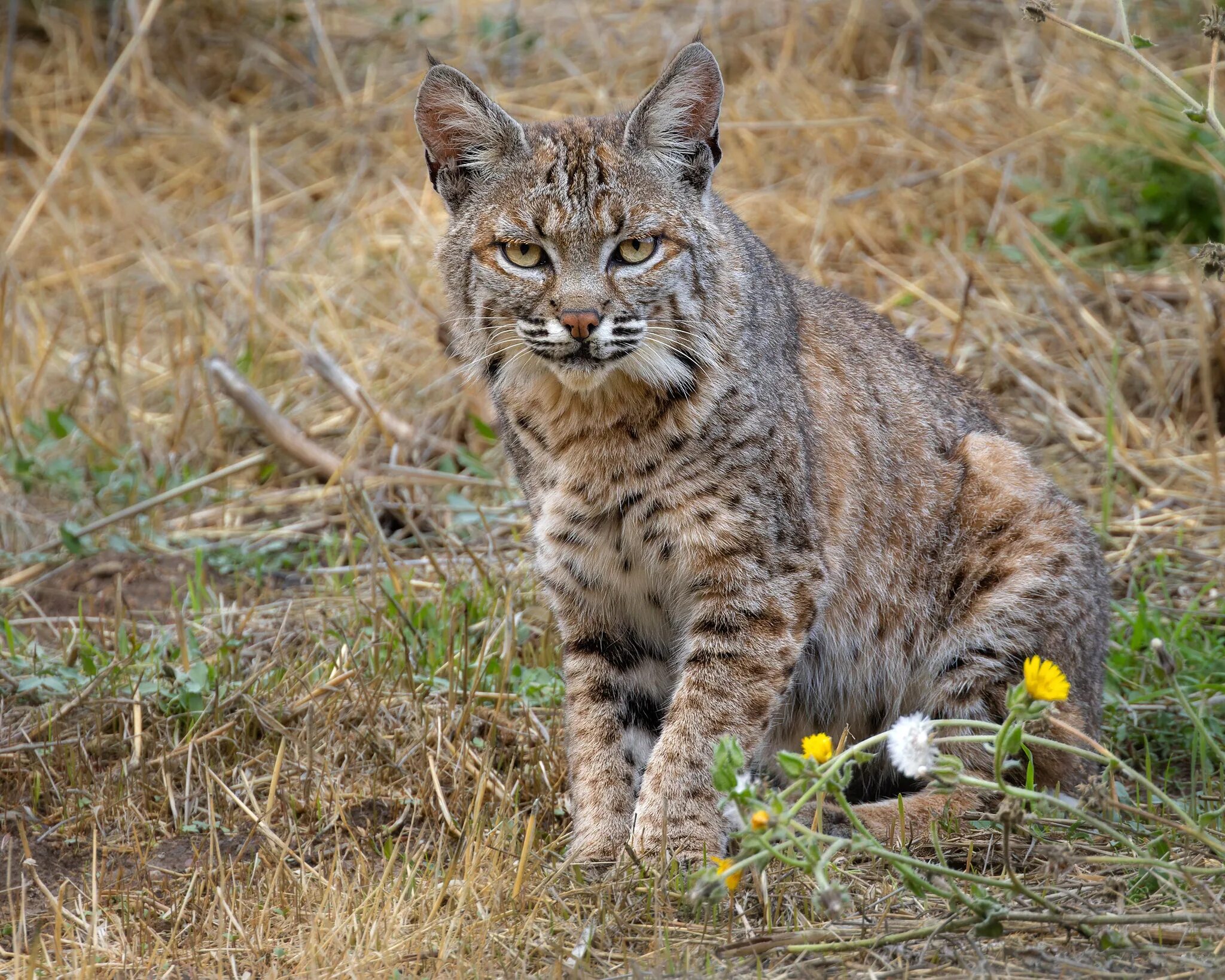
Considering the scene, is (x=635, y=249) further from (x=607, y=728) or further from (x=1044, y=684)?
(x=1044, y=684)

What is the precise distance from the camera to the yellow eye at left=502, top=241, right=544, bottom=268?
3568 mm

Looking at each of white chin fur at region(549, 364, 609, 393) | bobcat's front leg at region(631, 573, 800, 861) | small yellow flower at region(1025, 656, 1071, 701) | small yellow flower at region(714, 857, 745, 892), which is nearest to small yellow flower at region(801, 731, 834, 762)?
small yellow flower at region(714, 857, 745, 892)

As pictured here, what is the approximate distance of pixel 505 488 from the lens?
545 cm

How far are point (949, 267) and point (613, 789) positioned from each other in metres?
3.95

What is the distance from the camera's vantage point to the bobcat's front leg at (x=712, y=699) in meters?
3.47

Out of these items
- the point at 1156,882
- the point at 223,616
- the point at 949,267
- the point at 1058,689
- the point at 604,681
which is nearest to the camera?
the point at 1058,689

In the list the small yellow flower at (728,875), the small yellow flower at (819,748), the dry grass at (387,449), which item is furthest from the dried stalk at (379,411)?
the small yellow flower at (819,748)

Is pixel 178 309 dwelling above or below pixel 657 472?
below

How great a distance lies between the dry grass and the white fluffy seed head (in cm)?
40

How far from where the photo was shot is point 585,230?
11.5 feet

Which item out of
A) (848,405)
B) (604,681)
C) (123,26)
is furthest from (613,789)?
(123,26)

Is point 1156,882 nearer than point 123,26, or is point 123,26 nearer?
point 1156,882

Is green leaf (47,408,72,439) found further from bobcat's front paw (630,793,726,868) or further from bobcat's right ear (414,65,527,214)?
bobcat's front paw (630,793,726,868)

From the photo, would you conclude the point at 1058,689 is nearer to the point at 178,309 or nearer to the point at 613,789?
the point at 613,789
